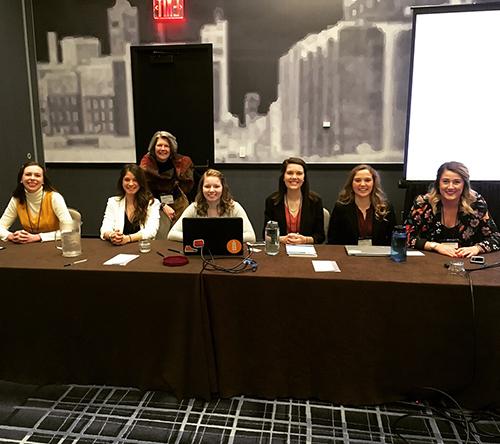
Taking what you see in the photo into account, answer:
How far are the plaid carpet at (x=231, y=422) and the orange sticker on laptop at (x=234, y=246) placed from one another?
0.69m

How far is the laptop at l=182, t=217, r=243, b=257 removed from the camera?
2.02 m

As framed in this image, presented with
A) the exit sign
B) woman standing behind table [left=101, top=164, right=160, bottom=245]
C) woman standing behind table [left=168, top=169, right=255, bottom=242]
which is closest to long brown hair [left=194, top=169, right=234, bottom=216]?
woman standing behind table [left=168, top=169, right=255, bottom=242]

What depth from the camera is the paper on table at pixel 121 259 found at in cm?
196

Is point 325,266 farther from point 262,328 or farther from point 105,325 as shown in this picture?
point 105,325

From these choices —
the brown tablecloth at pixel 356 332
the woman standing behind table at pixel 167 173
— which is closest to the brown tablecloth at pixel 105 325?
the brown tablecloth at pixel 356 332

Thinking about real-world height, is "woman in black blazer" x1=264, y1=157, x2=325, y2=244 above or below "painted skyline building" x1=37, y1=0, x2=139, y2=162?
below

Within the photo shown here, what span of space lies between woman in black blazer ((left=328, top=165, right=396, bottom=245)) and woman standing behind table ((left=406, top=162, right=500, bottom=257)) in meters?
0.33

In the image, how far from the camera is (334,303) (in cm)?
174

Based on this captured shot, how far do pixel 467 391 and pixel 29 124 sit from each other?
470 centimetres

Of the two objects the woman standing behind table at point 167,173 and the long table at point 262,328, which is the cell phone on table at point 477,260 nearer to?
the long table at point 262,328

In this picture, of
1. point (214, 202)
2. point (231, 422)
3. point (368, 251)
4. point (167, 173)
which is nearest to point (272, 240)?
point (368, 251)

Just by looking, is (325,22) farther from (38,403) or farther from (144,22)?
(38,403)

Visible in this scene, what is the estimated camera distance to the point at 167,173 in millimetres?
3434

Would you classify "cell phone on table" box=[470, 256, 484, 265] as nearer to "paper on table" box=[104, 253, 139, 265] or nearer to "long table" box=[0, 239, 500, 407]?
"long table" box=[0, 239, 500, 407]
